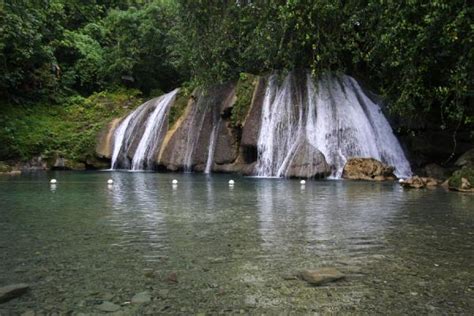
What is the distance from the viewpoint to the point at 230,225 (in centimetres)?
643

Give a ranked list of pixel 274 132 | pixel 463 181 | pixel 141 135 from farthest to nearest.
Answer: pixel 141 135
pixel 274 132
pixel 463 181

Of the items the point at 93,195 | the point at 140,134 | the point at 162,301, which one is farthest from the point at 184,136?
the point at 162,301

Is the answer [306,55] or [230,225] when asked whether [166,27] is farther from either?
[230,225]

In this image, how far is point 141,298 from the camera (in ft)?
11.3

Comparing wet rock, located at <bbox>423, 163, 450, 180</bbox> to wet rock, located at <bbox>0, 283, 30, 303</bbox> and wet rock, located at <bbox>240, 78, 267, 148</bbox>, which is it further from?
wet rock, located at <bbox>0, 283, 30, 303</bbox>

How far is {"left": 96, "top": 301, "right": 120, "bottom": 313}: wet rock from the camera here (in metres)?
3.21

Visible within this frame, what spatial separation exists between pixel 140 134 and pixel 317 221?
19.0 m

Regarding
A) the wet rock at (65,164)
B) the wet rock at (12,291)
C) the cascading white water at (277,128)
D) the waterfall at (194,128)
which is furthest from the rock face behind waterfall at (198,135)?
the wet rock at (12,291)

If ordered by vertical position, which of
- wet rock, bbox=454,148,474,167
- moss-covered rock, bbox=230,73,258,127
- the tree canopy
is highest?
the tree canopy

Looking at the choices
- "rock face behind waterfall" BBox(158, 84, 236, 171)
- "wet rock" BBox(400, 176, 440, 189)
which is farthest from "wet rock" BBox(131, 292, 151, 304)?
"rock face behind waterfall" BBox(158, 84, 236, 171)

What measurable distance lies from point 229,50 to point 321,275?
18805mm

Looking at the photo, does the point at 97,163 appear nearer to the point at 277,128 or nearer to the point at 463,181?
the point at 277,128

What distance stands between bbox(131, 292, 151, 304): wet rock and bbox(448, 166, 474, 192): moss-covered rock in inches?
397

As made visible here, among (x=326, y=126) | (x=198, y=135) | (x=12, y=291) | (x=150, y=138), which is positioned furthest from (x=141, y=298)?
(x=150, y=138)
